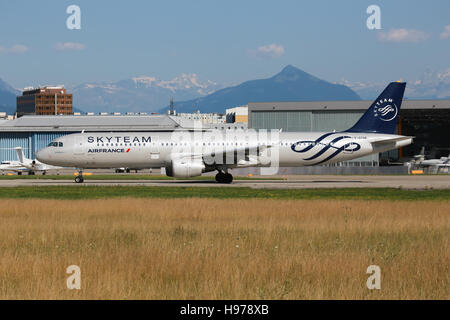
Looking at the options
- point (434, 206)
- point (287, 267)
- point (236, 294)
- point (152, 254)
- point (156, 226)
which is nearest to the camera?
point (236, 294)

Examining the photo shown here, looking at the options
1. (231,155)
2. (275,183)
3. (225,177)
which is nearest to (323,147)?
(275,183)

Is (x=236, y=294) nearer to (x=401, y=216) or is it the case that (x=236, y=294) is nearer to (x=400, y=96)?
(x=401, y=216)

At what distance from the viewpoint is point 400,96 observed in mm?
48594

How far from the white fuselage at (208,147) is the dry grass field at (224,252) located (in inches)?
886

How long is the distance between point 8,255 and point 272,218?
9.84 metres

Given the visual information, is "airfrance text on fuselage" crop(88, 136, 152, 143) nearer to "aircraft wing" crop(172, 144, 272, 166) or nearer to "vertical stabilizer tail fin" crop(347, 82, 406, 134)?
"aircraft wing" crop(172, 144, 272, 166)

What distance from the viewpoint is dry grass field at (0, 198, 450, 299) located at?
31.7 feet

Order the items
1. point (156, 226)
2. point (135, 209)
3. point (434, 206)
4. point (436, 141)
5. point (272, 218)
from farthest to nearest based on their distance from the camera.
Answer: point (436, 141), point (434, 206), point (135, 209), point (272, 218), point (156, 226)

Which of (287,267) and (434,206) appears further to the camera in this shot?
(434,206)

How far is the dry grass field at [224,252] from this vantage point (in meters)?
9.65

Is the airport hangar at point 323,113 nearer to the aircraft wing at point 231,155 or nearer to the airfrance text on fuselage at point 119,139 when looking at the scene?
the aircraft wing at point 231,155

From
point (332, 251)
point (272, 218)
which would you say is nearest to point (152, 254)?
point (332, 251)

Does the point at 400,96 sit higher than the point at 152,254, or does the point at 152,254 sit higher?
the point at 400,96
